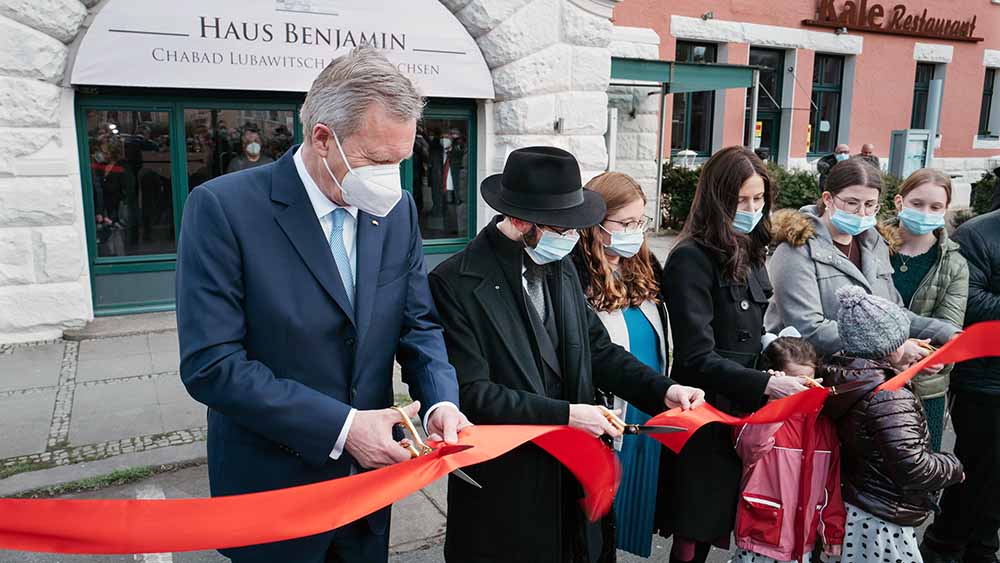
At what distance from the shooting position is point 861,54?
17.9 metres

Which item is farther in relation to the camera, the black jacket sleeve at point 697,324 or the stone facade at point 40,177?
the stone facade at point 40,177

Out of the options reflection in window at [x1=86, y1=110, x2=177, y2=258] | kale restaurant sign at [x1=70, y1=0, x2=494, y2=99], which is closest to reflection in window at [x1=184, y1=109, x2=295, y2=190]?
reflection in window at [x1=86, y1=110, x2=177, y2=258]

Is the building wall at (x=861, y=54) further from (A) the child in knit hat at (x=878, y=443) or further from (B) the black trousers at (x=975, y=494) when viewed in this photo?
(A) the child in knit hat at (x=878, y=443)

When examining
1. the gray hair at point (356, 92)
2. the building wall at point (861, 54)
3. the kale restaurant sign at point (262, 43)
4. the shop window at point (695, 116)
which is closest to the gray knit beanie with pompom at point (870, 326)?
the gray hair at point (356, 92)

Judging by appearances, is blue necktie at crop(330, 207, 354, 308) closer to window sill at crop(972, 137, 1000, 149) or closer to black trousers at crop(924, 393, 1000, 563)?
black trousers at crop(924, 393, 1000, 563)

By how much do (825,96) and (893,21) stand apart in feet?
7.89

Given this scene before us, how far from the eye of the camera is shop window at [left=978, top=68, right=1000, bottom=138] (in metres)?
21.8

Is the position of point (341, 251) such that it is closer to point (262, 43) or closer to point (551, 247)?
point (551, 247)

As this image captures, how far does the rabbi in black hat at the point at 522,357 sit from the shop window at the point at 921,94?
20.4 m

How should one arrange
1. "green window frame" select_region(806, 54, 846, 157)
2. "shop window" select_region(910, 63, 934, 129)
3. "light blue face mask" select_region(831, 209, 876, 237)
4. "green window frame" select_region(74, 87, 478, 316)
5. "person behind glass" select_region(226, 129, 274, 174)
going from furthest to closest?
"shop window" select_region(910, 63, 934, 129), "green window frame" select_region(806, 54, 846, 157), "person behind glass" select_region(226, 129, 274, 174), "green window frame" select_region(74, 87, 478, 316), "light blue face mask" select_region(831, 209, 876, 237)

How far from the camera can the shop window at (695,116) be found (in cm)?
1567

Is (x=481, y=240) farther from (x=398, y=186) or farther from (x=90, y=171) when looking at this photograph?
(x=90, y=171)

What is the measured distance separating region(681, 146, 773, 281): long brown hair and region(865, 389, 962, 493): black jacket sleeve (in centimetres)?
78

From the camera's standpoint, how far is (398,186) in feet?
7.38
